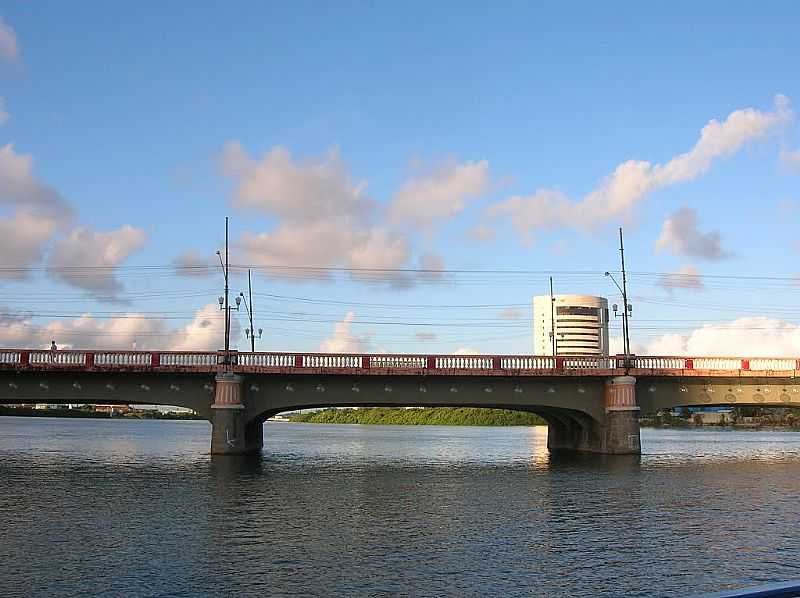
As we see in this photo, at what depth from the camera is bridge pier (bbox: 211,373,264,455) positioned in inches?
2525

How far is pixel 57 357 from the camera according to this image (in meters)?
63.4

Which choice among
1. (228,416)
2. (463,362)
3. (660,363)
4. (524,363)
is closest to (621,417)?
(660,363)

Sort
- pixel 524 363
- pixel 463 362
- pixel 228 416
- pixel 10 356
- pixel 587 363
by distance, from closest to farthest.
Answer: pixel 10 356 < pixel 228 416 < pixel 463 362 < pixel 524 363 < pixel 587 363

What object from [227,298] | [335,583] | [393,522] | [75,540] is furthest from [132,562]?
[227,298]

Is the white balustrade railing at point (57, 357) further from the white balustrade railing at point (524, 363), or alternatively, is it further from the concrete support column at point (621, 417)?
the concrete support column at point (621, 417)

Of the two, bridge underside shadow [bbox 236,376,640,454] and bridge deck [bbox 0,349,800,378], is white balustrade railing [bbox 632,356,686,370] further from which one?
bridge underside shadow [bbox 236,376,640,454]

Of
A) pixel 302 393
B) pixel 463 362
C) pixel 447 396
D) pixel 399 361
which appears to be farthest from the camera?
pixel 447 396

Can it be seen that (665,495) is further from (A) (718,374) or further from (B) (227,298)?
(B) (227,298)

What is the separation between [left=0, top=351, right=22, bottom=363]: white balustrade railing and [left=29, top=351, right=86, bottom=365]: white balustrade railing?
0.86 meters

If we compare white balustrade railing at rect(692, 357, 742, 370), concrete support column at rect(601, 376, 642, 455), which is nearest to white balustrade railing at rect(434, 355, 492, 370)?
concrete support column at rect(601, 376, 642, 455)

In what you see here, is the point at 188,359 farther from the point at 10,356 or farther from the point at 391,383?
the point at 391,383

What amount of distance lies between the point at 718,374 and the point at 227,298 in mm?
40837

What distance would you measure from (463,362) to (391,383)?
5.96 m

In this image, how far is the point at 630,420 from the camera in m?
68.6
